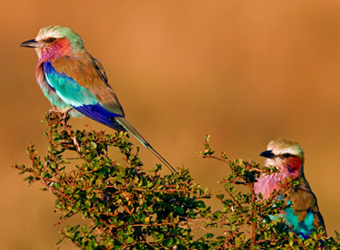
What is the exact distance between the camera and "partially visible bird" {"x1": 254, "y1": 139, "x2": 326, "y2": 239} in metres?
4.14

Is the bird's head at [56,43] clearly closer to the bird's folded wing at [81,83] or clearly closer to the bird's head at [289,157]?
the bird's folded wing at [81,83]

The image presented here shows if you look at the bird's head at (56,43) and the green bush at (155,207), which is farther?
the bird's head at (56,43)

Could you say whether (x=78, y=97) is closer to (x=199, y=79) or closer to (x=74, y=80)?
(x=74, y=80)

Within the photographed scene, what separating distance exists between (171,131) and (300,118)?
2.15 meters

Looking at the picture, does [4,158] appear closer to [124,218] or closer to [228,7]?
[124,218]

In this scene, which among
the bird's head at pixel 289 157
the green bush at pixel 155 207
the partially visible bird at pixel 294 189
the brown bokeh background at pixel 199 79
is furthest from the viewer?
the brown bokeh background at pixel 199 79

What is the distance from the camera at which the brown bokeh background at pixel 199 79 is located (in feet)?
23.7

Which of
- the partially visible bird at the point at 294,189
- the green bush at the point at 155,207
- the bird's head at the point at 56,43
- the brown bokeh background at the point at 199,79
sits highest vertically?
the brown bokeh background at the point at 199,79

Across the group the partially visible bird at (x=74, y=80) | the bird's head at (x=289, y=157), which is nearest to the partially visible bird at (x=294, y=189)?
the bird's head at (x=289, y=157)

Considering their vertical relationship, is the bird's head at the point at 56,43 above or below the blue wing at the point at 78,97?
above

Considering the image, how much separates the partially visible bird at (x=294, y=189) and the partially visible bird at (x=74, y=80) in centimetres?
107

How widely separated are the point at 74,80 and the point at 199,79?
15.1 feet

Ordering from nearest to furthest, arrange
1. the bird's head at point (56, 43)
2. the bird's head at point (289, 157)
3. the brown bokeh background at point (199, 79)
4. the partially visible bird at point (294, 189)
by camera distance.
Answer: the partially visible bird at point (294, 189)
the bird's head at point (289, 157)
the bird's head at point (56, 43)
the brown bokeh background at point (199, 79)

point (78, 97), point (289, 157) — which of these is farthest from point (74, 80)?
point (289, 157)
